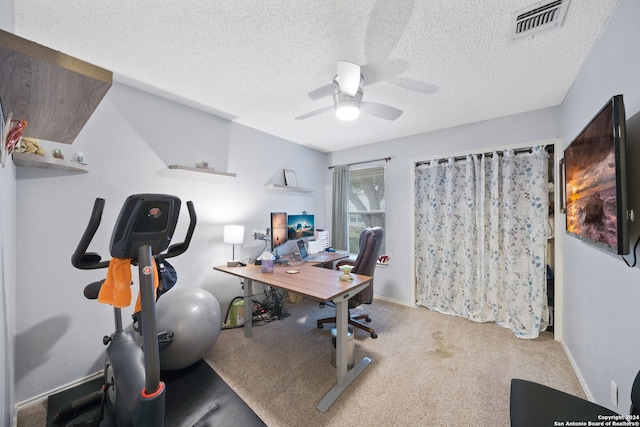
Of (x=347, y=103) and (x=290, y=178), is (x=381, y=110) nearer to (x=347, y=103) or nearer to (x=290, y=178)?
(x=347, y=103)

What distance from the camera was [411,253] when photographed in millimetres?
3402

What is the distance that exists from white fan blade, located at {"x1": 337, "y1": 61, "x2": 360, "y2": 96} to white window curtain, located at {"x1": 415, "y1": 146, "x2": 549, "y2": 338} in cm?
205

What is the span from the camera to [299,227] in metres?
3.25

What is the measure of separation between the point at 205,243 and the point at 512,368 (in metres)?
3.21

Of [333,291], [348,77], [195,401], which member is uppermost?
[348,77]

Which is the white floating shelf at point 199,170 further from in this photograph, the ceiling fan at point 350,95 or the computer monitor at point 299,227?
the ceiling fan at point 350,95

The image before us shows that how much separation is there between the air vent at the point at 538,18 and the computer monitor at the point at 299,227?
2601 mm

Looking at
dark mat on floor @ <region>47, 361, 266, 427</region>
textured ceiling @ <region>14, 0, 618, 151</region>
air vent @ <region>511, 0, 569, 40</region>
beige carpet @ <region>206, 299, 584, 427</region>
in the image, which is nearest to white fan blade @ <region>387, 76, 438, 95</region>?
textured ceiling @ <region>14, 0, 618, 151</region>

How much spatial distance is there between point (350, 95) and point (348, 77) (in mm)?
170

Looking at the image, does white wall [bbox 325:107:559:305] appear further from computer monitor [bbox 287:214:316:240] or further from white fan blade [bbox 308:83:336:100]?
white fan blade [bbox 308:83:336:100]

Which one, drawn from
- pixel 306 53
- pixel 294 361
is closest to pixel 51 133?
pixel 306 53

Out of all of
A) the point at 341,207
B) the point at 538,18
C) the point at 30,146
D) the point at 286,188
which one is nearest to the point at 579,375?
the point at 538,18

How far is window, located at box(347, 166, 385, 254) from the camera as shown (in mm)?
3889

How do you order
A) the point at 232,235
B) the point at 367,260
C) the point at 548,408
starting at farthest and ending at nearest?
1. the point at 232,235
2. the point at 367,260
3. the point at 548,408
